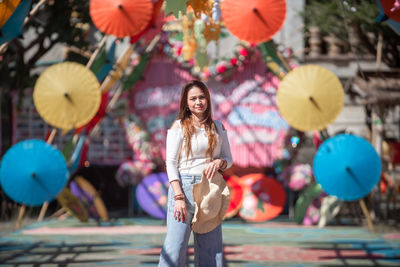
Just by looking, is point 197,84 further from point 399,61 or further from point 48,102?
point 399,61

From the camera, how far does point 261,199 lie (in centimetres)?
1192

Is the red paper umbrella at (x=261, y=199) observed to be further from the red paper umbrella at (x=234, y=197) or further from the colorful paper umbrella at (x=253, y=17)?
the colorful paper umbrella at (x=253, y=17)

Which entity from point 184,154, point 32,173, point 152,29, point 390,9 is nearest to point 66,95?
point 32,173

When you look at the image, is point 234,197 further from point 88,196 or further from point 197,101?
point 197,101

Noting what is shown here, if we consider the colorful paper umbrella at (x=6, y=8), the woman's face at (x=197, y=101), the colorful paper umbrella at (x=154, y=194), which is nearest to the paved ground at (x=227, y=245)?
the colorful paper umbrella at (x=154, y=194)

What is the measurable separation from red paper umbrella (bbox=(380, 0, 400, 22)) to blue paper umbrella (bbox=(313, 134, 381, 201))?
2.54m

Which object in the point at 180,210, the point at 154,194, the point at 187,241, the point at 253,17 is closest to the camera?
the point at 180,210

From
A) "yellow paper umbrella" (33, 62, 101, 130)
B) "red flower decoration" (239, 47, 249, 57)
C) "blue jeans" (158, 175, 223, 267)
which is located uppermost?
"red flower decoration" (239, 47, 249, 57)

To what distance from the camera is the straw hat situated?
3.92 m

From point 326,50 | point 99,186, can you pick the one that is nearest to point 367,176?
point 99,186

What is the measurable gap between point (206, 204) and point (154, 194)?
27.2ft

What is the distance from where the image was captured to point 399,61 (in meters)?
12.9

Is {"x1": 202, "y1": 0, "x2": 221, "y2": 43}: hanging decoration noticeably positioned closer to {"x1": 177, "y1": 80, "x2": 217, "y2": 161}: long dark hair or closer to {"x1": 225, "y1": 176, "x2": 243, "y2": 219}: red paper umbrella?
{"x1": 177, "y1": 80, "x2": 217, "y2": 161}: long dark hair

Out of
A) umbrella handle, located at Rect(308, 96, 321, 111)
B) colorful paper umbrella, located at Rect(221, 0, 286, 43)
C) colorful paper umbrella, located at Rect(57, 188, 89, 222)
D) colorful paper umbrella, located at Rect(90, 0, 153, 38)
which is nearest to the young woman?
colorful paper umbrella, located at Rect(221, 0, 286, 43)
